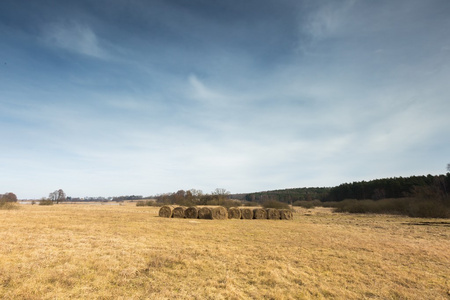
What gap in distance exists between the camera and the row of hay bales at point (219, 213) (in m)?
27.5

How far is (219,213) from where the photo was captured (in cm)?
2777

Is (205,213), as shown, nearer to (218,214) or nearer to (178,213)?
(218,214)

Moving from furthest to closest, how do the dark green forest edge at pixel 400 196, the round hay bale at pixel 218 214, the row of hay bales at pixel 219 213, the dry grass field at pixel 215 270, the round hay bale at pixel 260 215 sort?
1. the dark green forest edge at pixel 400 196
2. the round hay bale at pixel 260 215
3. the row of hay bales at pixel 219 213
4. the round hay bale at pixel 218 214
5. the dry grass field at pixel 215 270

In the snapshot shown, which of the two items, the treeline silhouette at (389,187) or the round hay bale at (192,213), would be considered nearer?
the round hay bale at (192,213)

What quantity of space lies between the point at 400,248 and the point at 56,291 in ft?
45.8

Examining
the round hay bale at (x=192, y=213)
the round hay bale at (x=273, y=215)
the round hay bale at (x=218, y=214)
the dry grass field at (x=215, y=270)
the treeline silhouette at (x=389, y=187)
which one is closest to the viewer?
the dry grass field at (x=215, y=270)

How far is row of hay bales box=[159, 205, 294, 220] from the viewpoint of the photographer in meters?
27.5

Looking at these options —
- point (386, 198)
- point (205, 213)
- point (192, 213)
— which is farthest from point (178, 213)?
point (386, 198)

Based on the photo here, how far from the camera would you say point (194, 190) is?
7500cm

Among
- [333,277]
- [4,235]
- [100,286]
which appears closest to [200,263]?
[100,286]

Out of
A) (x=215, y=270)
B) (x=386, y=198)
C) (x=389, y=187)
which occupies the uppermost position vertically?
(x=389, y=187)

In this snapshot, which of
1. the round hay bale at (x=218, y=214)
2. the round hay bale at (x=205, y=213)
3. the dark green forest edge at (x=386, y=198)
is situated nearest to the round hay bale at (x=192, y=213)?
the round hay bale at (x=205, y=213)

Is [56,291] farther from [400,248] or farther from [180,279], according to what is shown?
[400,248]

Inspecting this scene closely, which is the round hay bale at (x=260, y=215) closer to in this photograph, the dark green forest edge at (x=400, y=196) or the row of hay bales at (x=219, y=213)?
the row of hay bales at (x=219, y=213)
